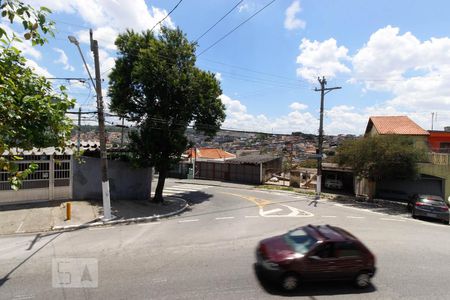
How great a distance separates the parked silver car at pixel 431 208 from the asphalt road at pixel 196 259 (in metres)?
2.05

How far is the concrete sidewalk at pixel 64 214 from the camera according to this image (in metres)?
14.7

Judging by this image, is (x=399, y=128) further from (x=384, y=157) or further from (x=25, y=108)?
(x=25, y=108)

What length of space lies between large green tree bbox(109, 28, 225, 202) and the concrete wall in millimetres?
1545

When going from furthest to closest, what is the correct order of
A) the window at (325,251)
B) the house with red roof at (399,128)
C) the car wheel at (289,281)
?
the house with red roof at (399,128)
the window at (325,251)
the car wheel at (289,281)

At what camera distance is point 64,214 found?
1677 centimetres

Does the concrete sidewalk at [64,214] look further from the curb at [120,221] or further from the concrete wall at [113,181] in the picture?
the concrete wall at [113,181]

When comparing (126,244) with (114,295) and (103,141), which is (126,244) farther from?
(103,141)

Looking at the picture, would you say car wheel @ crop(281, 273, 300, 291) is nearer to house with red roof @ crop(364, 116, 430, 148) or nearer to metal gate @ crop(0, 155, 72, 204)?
metal gate @ crop(0, 155, 72, 204)

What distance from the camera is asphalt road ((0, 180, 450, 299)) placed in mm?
8148

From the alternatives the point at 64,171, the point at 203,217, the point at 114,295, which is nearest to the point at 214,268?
the point at 114,295

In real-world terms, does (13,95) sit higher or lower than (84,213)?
higher

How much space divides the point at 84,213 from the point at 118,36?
12.6 meters

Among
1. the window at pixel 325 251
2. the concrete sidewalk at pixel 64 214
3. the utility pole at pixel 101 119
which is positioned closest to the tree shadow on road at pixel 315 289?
the window at pixel 325 251

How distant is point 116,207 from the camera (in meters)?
19.5
